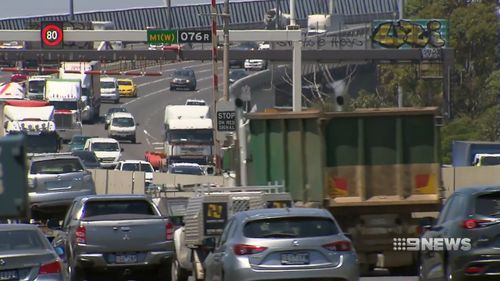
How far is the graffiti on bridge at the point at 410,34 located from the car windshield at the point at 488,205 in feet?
194

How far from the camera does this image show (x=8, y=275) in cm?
1669

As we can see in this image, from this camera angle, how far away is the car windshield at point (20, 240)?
56.5ft

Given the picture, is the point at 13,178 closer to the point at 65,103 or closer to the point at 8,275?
the point at 8,275

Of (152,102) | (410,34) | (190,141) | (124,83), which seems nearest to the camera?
(190,141)

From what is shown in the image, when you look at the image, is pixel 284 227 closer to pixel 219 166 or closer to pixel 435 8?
pixel 219 166

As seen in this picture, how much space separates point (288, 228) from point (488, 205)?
2.33 m

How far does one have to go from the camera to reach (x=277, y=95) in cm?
9762

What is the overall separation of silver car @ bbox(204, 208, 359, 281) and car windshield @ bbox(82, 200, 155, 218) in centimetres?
581

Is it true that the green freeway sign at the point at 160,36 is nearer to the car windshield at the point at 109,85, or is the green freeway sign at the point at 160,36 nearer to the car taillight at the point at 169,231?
the car windshield at the point at 109,85

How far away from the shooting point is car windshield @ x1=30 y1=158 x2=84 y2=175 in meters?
34.1

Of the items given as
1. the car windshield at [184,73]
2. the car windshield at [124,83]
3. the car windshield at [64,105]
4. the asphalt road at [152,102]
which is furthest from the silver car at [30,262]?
the car windshield at [184,73]

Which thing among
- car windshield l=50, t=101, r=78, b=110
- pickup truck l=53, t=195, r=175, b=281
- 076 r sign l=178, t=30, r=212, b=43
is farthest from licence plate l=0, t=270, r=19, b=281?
car windshield l=50, t=101, r=78, b=110

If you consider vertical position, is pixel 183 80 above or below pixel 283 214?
below

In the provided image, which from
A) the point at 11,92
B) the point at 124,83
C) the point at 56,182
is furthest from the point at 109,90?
the point at 56,182
